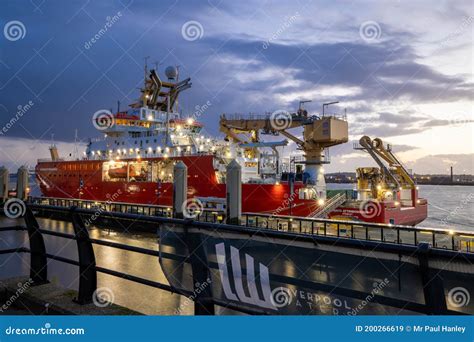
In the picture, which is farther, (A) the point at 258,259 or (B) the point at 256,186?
(B) the point at 256,186

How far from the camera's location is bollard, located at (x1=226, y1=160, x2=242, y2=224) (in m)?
11.5

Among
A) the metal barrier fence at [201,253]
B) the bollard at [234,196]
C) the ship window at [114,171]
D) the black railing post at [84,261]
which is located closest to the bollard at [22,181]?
the bollard at [234,196]

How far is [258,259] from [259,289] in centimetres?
37

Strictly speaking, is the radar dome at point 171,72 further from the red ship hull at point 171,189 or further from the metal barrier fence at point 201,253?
the metal barrier fence at point 201,253

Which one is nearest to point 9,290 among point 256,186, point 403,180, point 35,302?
point 35,302

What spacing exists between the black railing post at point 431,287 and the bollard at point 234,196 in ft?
30.6

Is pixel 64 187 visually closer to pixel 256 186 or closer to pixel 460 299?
pixel 256 186

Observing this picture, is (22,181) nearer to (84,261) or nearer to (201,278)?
(84,261)

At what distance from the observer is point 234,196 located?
457 inches

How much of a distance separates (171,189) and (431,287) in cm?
2579

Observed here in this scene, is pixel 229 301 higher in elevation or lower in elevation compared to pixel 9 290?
higher


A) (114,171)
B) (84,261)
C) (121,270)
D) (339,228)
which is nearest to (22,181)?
(121,270)

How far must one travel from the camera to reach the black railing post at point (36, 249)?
428 centimetres

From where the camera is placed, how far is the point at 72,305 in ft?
12.3
